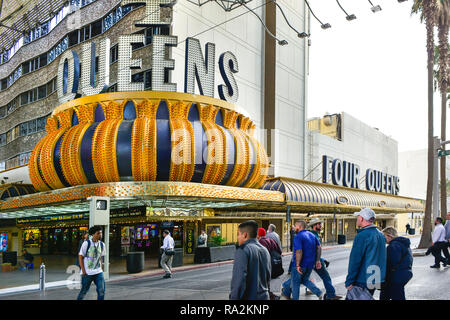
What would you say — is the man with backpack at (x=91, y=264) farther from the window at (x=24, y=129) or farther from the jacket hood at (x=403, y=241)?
the window at (x=24, y=129)

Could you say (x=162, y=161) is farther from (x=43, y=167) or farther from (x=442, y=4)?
(x=442, y=4)

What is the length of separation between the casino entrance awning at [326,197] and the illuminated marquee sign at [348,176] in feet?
2.88

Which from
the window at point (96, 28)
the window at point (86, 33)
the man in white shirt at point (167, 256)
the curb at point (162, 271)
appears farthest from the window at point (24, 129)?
the man in white shirt at point (167, 256)

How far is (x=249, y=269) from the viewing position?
217 inches

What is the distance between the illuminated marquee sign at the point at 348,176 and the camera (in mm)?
38500

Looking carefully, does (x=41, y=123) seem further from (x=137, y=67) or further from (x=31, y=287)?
(x=31, y=287)

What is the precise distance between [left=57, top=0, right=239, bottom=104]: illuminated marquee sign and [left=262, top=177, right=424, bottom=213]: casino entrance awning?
694cm

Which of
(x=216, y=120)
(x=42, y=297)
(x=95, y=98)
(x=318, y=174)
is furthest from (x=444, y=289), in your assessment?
(x=318, y=174)

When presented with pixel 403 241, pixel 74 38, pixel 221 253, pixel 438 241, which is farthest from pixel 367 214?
pixel 74 38

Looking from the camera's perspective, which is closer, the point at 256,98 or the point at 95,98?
the point at 95,98

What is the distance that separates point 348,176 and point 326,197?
813cm

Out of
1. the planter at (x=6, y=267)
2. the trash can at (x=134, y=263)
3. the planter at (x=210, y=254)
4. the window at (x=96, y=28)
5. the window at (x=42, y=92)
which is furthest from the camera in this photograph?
the window at (x=42, y=92)

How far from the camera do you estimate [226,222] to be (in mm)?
31031
